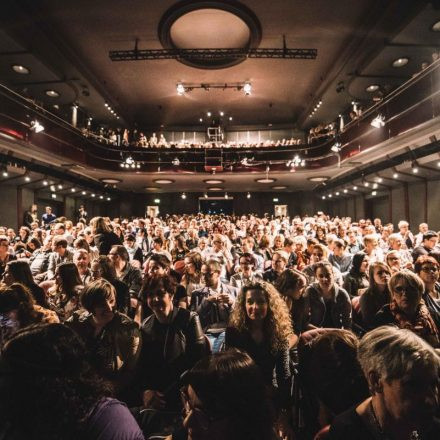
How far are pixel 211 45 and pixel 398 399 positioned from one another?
1287cm

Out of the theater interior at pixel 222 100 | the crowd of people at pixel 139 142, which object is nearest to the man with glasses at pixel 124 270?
the theater interior at pixel 222 100

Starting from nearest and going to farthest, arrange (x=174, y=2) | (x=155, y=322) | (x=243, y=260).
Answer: (x=155, y=322) → (x=243, y=260) → (x=174, y=2)

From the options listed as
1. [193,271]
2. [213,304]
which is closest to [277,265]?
[193,271]

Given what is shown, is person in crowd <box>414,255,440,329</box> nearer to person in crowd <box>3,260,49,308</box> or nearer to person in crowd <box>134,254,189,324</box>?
person in crowd <box>134,254,189,324</box>

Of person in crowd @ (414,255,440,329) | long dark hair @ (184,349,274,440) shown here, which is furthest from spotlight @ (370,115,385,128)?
long dark hair @ (184,349,274,440)

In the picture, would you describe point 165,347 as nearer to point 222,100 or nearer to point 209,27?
point 209,27

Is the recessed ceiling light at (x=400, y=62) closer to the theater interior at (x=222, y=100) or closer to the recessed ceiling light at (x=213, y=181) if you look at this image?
the theater interior at (x=222, y=100)

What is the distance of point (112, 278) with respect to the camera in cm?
346

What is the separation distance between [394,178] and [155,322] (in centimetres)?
1244

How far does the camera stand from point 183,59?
11.9 meters

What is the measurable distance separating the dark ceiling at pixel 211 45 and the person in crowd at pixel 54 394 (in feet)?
32.0

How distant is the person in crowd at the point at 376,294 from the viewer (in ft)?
10.3

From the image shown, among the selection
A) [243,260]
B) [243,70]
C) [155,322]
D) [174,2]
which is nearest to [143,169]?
[243,70]

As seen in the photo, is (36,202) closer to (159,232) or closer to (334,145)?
(159,232)
